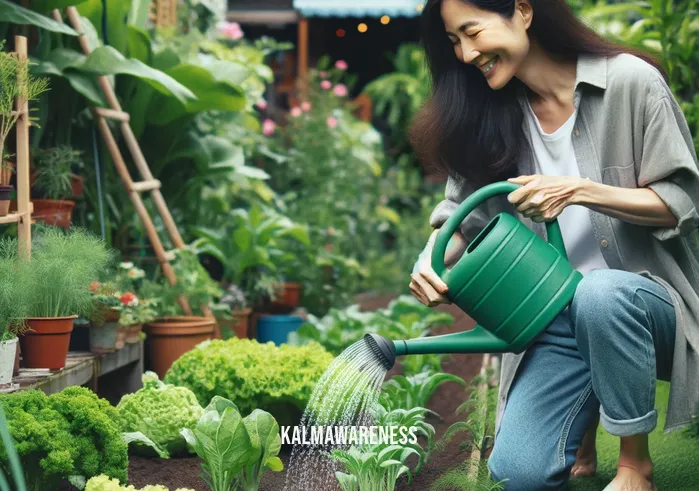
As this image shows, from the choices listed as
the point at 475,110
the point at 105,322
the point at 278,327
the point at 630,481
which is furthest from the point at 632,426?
the point at 278,327

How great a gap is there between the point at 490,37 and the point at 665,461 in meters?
1.35

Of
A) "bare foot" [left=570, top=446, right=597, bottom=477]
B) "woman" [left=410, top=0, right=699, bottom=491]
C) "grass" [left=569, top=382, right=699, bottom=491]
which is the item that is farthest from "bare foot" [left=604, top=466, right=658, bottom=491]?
"bare foot" [left=570, top=446, right=597, bottom=477]

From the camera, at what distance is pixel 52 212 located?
3398 mm

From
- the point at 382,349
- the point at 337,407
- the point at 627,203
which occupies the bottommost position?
the point at 337,407

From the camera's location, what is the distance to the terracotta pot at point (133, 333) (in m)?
3.42

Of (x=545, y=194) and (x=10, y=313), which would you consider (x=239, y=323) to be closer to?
(x=10, y=313)

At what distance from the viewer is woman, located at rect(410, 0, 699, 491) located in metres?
2.13

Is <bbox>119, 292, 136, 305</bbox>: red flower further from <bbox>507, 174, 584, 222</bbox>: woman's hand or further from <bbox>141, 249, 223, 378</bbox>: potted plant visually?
<bbox>507, 174, 584, 222</bbox>: woman's hand

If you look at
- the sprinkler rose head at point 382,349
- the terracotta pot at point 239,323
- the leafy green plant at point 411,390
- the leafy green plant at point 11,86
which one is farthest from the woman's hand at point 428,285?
the terracotta pot at point 239,323

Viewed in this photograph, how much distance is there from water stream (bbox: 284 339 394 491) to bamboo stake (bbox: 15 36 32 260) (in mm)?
1045

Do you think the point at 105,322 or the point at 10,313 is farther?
the point at 105,322

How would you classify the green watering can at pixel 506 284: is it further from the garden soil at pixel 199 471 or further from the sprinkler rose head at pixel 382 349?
the garden soil at pixel 199 471

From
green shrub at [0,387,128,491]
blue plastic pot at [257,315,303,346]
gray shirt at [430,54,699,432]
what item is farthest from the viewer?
blue plastic pot at [257,315,303,346]

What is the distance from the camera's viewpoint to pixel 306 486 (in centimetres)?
238
